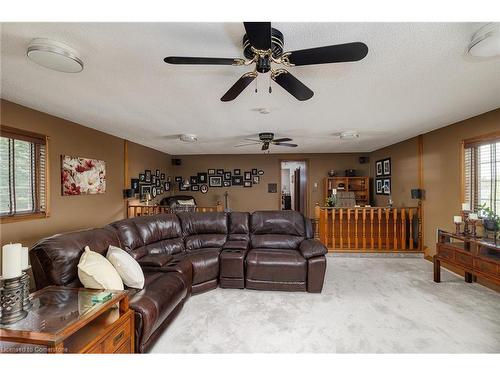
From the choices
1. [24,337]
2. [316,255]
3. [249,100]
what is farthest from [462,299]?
[24,337]

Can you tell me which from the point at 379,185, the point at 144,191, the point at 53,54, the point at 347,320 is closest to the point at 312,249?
the point at 347,320

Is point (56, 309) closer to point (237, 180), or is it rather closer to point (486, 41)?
point (486, 41)

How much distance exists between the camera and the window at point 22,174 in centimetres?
261

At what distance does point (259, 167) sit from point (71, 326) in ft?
21.3

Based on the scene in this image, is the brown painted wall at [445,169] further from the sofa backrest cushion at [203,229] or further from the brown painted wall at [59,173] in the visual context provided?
the brown painted wall at [59,173]

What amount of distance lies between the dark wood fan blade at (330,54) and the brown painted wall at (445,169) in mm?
3173

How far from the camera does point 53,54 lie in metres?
1.54

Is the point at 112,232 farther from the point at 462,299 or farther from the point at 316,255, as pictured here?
the point at 462,299

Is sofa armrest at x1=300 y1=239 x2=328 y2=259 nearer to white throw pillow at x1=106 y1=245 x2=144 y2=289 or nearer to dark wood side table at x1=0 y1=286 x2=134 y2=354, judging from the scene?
white throw pillow at x1=106 y1=245 x2=144 y2=289

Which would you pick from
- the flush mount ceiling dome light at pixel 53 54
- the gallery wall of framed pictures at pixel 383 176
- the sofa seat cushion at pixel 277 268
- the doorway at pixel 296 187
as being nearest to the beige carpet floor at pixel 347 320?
the sofa seat cushion at pixel 277 268

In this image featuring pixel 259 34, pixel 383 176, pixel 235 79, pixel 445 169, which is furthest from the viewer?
pixel 383 176

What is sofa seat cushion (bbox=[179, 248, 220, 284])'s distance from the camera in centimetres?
284

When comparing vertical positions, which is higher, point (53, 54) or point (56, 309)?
point (53, 54)
